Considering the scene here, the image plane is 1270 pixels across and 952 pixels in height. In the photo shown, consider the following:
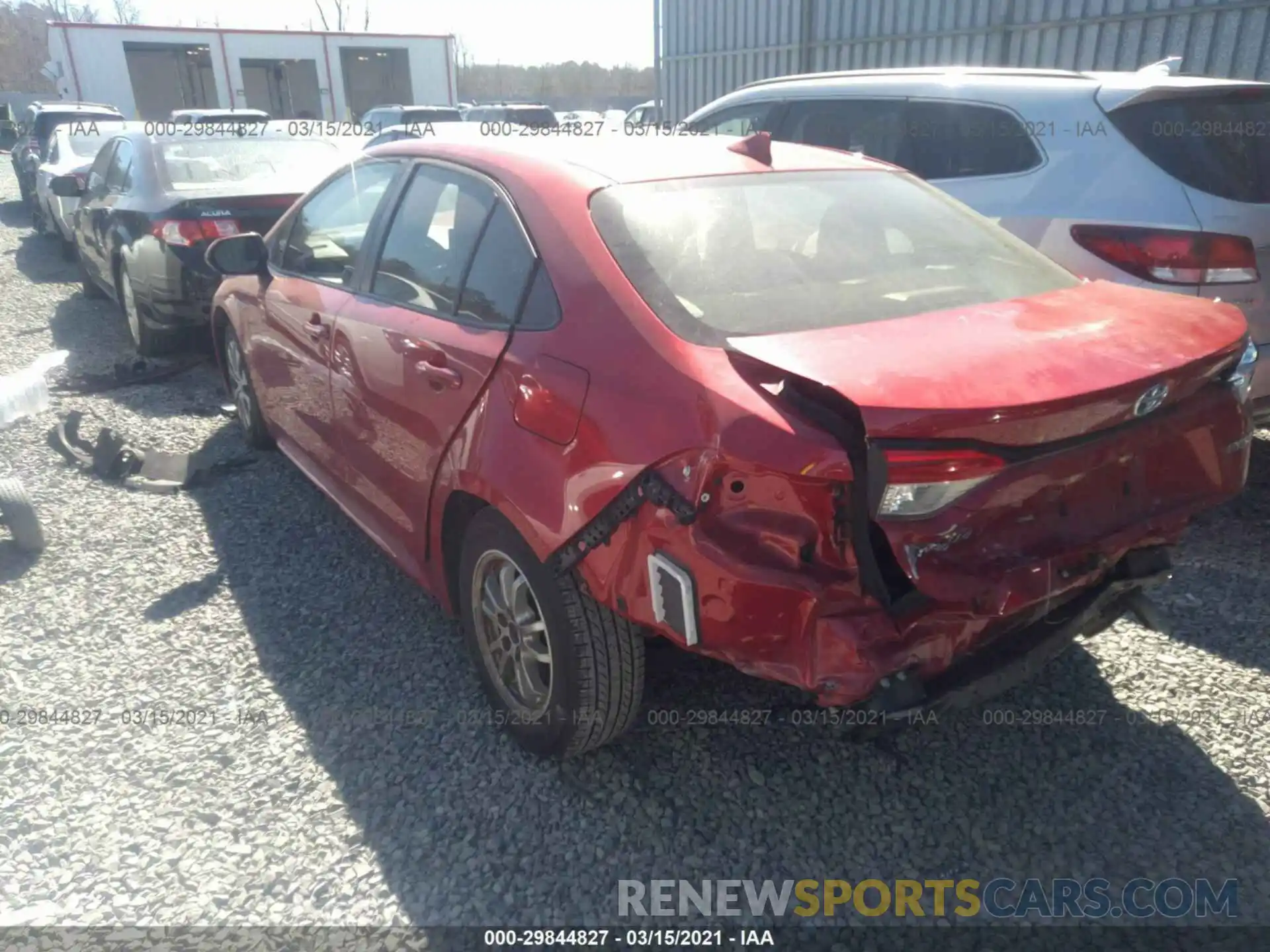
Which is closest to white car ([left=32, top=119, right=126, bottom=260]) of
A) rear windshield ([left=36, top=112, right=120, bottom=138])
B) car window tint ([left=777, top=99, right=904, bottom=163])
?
rear windshield ([left=36, top=112, right=120, bottom=138])

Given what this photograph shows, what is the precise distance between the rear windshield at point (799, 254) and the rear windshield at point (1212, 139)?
1.45 m

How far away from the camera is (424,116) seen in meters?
20.6

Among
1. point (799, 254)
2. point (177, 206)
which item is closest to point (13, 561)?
point (177, 206)

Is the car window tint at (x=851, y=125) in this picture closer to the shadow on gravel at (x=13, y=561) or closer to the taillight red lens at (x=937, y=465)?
the taillight red lens at (x=937, y=465)

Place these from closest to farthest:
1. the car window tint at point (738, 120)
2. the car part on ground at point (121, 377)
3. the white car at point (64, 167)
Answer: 1. the car window tint at point (738, 120)
2. the car part on ground at point (121, 377)
3. the white car at point (64, 167)

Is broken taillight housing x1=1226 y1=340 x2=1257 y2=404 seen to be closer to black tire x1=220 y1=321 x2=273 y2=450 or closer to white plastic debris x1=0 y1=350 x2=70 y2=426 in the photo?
black tire x1=220 y1=321 x2=273 y2=450

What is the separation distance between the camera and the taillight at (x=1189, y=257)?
360 centimetres

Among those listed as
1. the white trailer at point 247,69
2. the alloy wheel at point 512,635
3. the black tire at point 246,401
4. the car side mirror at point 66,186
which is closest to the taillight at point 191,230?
the black tire at point 246,401

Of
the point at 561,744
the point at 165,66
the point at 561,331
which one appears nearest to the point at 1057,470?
the point at 561,331

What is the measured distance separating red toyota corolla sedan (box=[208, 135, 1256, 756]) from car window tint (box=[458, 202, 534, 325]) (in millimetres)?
13

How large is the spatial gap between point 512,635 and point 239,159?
18.7ft

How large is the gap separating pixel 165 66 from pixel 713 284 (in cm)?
3885

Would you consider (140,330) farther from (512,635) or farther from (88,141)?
(88,141)

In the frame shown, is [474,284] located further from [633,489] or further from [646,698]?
[646,698]
